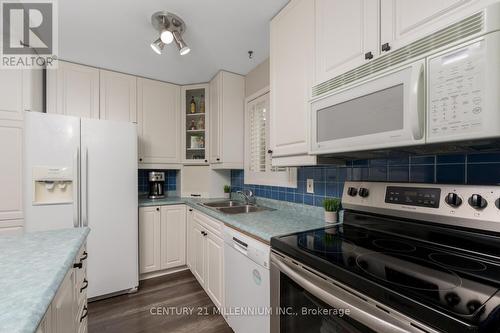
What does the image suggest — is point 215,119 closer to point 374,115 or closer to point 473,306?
point 374,115

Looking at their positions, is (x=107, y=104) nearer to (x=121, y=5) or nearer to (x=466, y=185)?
(x=121, y=5)

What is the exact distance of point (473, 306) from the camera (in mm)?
556

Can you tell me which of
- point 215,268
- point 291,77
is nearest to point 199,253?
point 215,268

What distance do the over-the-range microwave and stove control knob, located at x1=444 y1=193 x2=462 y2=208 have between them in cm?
34

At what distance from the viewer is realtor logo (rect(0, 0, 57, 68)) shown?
157 centimetres

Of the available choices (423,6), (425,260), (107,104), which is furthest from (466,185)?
(107,104)

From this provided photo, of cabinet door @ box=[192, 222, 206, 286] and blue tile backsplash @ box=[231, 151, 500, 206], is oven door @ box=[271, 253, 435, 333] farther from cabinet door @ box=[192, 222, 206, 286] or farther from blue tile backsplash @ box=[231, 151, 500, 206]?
cabinet door @ box=[192, 222, 206, 286]

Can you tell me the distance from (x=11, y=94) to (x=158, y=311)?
224 centimetres

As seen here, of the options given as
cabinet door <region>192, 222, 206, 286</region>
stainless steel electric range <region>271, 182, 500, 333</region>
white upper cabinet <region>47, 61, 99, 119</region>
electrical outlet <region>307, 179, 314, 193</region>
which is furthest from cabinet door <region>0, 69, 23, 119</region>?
electrical outlet <region>307, 179, 314, 193</region>

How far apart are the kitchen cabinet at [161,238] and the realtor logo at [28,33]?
1701 mm

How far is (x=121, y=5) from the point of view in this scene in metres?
1.54

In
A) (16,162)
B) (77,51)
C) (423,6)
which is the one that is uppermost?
(77,51)

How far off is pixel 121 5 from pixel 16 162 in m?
1.55

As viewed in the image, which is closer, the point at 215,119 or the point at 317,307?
the point at 317,307
